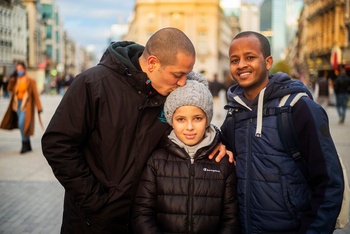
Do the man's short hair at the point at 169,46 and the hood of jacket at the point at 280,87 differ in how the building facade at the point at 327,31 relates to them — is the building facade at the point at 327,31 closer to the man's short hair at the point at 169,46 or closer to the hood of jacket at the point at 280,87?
the hood of jacket at the point at 280,87

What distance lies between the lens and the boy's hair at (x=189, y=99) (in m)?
2.84

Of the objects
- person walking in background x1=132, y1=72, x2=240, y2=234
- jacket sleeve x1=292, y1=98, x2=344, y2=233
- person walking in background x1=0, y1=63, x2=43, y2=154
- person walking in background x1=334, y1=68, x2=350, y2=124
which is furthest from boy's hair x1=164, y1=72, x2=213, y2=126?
person walking in background x1=334, y1=68, x2=350, y2=124

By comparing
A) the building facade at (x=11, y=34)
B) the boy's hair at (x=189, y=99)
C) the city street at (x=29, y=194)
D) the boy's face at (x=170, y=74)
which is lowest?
the city street at (x=29, y=194)

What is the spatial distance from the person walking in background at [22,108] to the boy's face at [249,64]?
8.48 metres

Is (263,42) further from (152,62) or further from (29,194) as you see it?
(29,194)

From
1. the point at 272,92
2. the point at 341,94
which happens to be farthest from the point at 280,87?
the point at 341,94

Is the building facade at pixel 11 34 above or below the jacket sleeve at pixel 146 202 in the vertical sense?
above

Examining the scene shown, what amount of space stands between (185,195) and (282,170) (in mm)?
587

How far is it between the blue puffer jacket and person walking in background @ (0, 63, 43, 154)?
8573 mm

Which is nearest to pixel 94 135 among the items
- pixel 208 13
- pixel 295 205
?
pixel 295 205

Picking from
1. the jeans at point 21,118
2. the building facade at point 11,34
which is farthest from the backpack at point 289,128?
the building facade at point 11,34

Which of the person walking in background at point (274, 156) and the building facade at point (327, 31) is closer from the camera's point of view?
the person walking in background at point (274, 156)

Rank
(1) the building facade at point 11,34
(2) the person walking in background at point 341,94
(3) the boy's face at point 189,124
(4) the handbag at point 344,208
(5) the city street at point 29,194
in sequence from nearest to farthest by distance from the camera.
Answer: (4) the handbag at point 344,208, (3) the boy's face at point 189,124, (5) the city street at point 29,194, (2) the person walking in background at point 341,94, (1) the building facade at point 11,34

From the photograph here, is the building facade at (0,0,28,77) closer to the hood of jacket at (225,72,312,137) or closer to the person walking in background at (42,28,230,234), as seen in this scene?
the person walking in background at (42,28,230,234)
